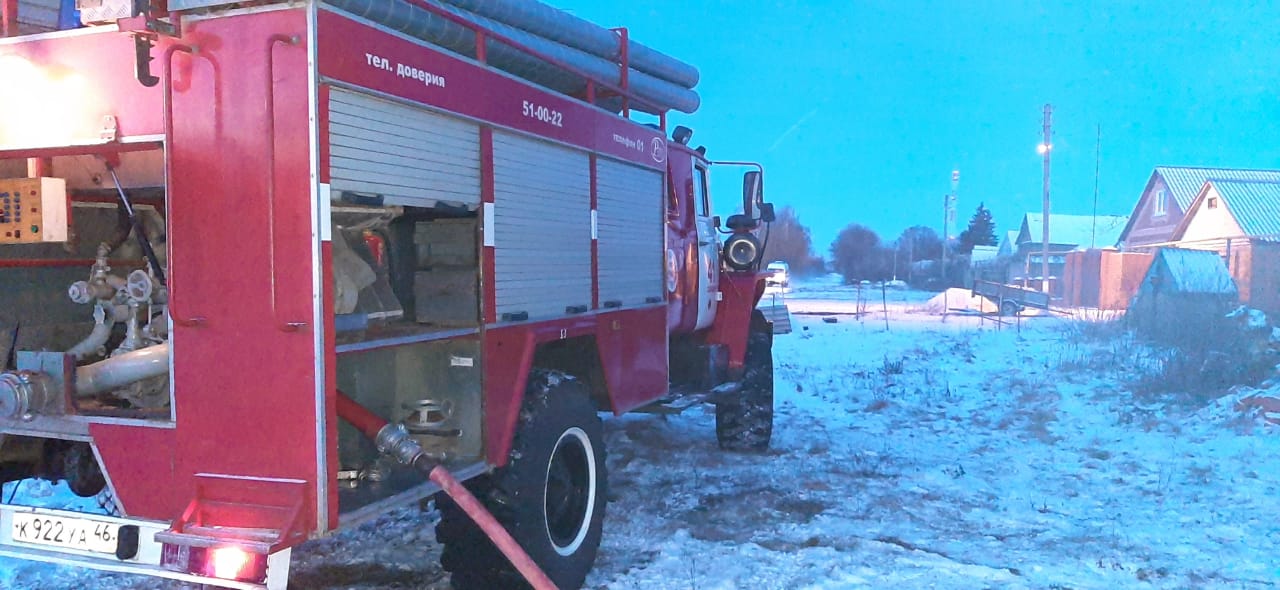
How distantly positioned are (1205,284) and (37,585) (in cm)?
2191

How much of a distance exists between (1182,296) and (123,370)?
18.6 metres

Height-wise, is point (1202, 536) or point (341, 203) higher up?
point (341, 203)

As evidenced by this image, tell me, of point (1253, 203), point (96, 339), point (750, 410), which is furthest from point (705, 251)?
point (1253, 203)

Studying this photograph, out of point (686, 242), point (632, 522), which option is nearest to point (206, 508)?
point (632, 522)

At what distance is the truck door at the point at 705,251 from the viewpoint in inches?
315

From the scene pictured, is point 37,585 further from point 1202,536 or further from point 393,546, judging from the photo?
point 1202,536

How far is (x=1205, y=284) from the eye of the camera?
20.2 meters

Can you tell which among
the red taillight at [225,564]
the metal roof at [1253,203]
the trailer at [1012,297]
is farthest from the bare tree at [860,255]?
the red taillight at [225,564]

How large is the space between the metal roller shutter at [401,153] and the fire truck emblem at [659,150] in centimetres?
239

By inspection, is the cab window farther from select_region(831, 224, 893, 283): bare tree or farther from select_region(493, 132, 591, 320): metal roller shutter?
select_region(831, 224, 893, 283): bare tree

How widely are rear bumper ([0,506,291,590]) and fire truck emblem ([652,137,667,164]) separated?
3.97 meters

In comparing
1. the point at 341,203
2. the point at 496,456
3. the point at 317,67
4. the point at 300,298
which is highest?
the point at 317,67

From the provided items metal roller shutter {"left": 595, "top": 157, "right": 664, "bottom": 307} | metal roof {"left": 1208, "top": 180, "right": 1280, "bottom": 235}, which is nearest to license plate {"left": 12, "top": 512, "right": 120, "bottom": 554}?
metal roller shutter {"left": 595, "top": 157, "right": 664, "bottom": 307}

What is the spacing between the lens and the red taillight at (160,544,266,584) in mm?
3373
